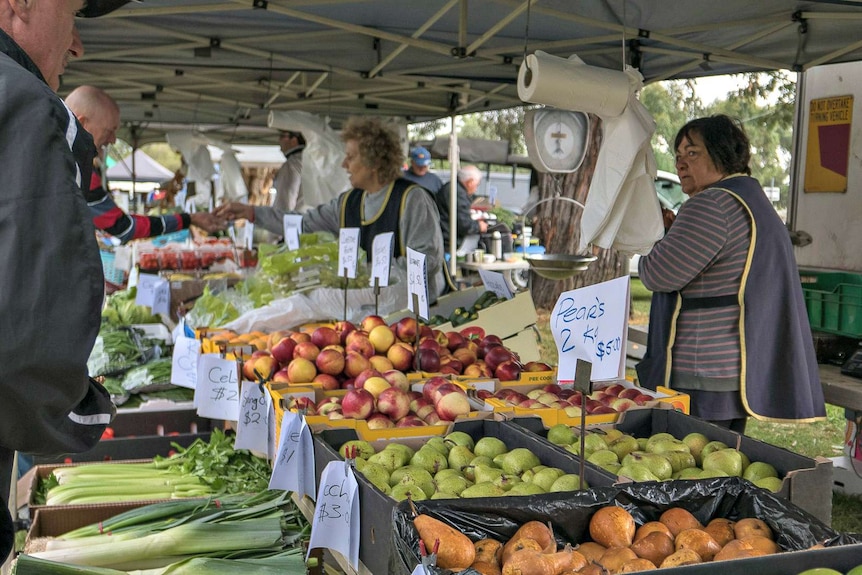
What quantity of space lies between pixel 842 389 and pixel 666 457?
185 centimetres

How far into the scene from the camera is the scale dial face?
15.8ft

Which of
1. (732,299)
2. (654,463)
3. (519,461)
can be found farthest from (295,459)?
(732,299)

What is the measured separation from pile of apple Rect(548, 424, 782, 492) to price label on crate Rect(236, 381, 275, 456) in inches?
39.7

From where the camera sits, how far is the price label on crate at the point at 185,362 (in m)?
3.75

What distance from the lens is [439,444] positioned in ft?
7.64

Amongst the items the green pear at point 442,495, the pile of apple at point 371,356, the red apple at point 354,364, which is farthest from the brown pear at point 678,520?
the red apple at point 354,364

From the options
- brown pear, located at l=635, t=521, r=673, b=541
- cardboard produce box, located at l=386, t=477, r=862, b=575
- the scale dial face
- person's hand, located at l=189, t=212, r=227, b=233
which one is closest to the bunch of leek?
cardboard produce box, located at l=386, t=477, r=862, b=575

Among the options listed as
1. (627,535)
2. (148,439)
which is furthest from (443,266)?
(627,535)

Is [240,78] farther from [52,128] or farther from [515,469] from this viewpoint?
[52,128]

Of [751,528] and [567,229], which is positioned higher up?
[567,229]

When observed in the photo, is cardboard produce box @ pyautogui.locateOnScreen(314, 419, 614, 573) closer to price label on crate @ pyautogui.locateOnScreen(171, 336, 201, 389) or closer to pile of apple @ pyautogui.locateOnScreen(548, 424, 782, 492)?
pile of apple @ pyautogui.locateOnScreen(548, 424, 782, 492)

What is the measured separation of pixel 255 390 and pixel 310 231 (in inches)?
119

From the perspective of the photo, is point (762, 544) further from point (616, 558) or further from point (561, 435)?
point (561, 435)

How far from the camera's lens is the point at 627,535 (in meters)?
1.60
